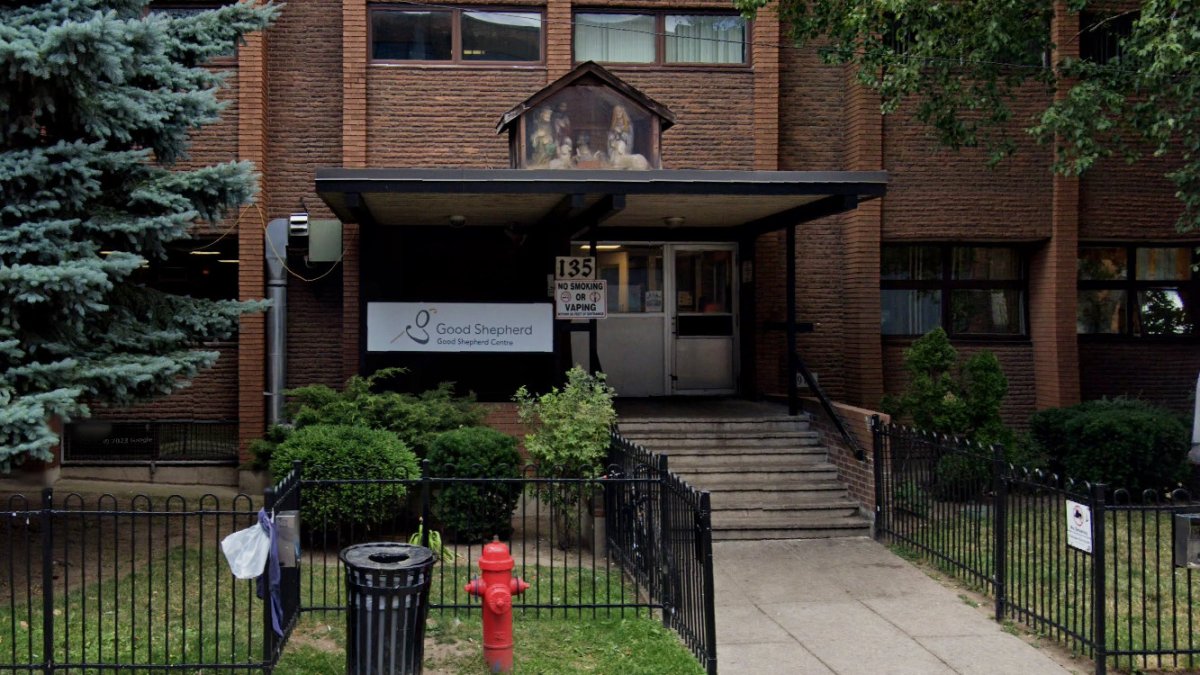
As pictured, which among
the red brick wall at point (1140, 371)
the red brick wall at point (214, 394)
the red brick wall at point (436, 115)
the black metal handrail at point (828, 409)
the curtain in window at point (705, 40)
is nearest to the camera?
the black metal handrail at point (828, 409)

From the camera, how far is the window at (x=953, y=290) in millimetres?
16203

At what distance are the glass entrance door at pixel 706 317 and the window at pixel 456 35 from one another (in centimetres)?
360

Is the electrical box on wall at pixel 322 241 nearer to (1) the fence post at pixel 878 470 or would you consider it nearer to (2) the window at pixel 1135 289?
(1) the fence post at pixel 878 470

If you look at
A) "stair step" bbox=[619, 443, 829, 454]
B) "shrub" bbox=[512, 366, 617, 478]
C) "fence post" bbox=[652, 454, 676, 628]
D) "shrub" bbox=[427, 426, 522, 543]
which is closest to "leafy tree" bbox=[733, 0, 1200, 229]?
"stair step" bbox=[619, 443, 829, 454]

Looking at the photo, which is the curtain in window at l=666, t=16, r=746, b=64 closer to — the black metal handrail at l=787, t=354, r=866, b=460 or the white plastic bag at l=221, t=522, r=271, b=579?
the black metal handrail at l=787, t=354, r=866, b=460

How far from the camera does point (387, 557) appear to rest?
23.2ft

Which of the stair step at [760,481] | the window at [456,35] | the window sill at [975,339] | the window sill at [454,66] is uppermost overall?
the window at [456,35]

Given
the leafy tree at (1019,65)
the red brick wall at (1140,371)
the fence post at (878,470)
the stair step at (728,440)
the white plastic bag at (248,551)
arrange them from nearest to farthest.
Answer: the white plastic bag at (248,551) → the leafy tree at (1019,65) → the fence post at (878,470) → the stair step at (728,440) → the red brick wall at (1140,371)

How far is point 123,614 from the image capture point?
27.8ft

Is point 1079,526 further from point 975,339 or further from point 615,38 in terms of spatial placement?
point 615,38

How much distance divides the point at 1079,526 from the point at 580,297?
7414 millimetres

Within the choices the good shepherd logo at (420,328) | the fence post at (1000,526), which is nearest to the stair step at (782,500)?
the fence post at (1000,526)

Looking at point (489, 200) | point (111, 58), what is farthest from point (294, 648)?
point (489, 200)

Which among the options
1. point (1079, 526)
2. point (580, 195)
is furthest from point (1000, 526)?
point (580, 195)
